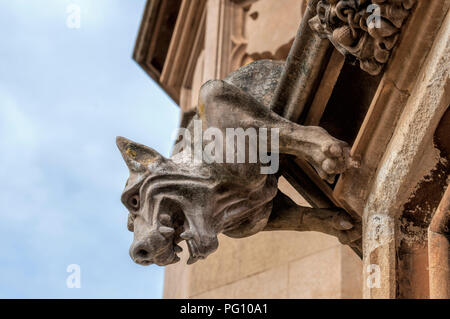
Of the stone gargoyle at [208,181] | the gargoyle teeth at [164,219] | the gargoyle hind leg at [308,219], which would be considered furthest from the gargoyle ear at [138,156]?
the gargoyle hind leg at [308,219]

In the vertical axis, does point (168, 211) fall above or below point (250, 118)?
below

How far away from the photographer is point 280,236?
4.57 meters

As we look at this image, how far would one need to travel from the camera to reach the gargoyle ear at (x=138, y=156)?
103 inches

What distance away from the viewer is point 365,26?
228 cm

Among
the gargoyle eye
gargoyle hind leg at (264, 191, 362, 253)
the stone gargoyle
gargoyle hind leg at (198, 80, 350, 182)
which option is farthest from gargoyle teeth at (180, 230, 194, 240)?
gargoyle hind leg at (264, 191, 362, 253)

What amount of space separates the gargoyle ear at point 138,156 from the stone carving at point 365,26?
1.99 feet

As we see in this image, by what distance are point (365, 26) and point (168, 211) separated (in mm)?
739

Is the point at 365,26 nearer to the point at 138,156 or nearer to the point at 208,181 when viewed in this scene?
the point at 208,181


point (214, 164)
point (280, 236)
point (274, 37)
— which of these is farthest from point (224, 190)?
point (274, 37)

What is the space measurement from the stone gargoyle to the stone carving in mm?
246

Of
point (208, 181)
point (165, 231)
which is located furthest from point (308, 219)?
point (165, 231)

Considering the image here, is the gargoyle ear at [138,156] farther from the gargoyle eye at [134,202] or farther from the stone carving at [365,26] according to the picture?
the stone carving at [365,26]

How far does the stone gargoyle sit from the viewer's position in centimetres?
248

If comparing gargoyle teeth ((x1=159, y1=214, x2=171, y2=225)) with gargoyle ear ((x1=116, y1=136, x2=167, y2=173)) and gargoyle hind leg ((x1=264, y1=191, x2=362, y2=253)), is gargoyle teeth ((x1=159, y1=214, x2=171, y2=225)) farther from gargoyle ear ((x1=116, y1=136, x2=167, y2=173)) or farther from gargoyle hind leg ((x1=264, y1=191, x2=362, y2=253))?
gargoyle hind leg ((x1=264, y1=191, x2=362, y2=253))
